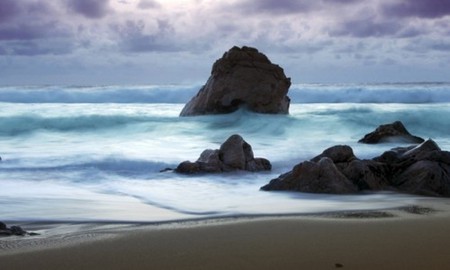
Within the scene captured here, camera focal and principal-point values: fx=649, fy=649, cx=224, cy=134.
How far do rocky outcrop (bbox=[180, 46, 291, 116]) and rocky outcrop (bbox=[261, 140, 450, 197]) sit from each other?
39.6 ft

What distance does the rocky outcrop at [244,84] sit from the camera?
19.8 m

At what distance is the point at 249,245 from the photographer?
4.29 metres

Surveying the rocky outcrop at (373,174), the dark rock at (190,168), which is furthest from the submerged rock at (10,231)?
the dark rock at (190,168)

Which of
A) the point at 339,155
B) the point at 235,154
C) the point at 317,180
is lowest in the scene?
the point at 317,180

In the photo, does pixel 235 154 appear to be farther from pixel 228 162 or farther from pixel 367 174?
pixel 367 174

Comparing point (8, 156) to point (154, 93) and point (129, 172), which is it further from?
point (154, 93)

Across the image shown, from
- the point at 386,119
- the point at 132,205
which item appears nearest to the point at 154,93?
the point at 386,119

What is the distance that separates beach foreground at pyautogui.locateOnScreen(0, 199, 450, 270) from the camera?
3809mm

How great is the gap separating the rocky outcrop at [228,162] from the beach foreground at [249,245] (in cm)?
387

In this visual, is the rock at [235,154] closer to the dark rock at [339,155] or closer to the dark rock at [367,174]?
the dark rock at [339,155]

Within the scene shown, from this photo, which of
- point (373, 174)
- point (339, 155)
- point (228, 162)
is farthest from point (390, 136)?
point (373, 174)

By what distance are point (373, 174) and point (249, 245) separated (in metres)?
3.55

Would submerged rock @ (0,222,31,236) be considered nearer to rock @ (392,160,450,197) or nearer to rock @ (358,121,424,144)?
rock @ (392,160,450,197)

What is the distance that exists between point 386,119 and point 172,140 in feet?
32.3
